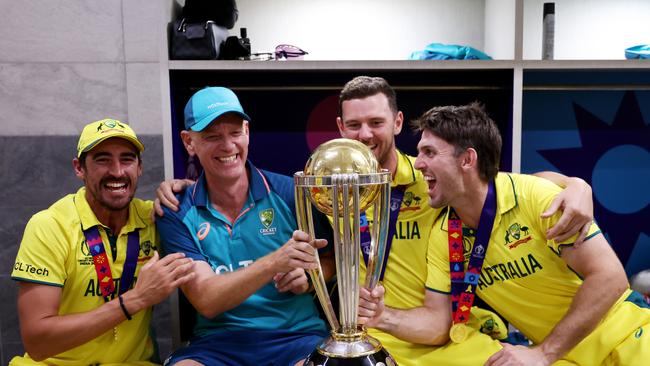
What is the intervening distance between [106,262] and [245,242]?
404 mm

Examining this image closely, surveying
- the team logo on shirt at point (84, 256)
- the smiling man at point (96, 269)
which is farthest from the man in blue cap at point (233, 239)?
the team logo on shirt at point (84, 256)

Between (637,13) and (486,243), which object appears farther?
(637,13)

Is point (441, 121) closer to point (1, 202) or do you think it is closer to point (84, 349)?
point (84, 349)

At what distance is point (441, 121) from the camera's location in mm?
1659

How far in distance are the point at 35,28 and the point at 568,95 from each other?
229cm

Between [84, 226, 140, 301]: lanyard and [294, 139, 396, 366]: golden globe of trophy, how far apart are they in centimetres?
84

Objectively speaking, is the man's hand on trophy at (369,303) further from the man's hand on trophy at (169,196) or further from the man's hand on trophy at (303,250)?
the man's hand on trophy at (169,196)

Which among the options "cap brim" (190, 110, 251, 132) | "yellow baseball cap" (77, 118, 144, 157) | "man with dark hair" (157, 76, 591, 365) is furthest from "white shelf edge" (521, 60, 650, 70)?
"yellow baseball cap" (77, 118, 144, 157)

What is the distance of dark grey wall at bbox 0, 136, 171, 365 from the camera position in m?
2.45

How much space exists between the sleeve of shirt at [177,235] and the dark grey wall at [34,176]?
822 mm

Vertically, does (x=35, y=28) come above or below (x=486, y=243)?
above

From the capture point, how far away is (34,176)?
2.46 m

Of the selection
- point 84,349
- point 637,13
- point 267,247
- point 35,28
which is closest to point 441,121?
point 267,247

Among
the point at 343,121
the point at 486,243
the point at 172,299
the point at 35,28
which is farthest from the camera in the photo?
the point at 35,28
